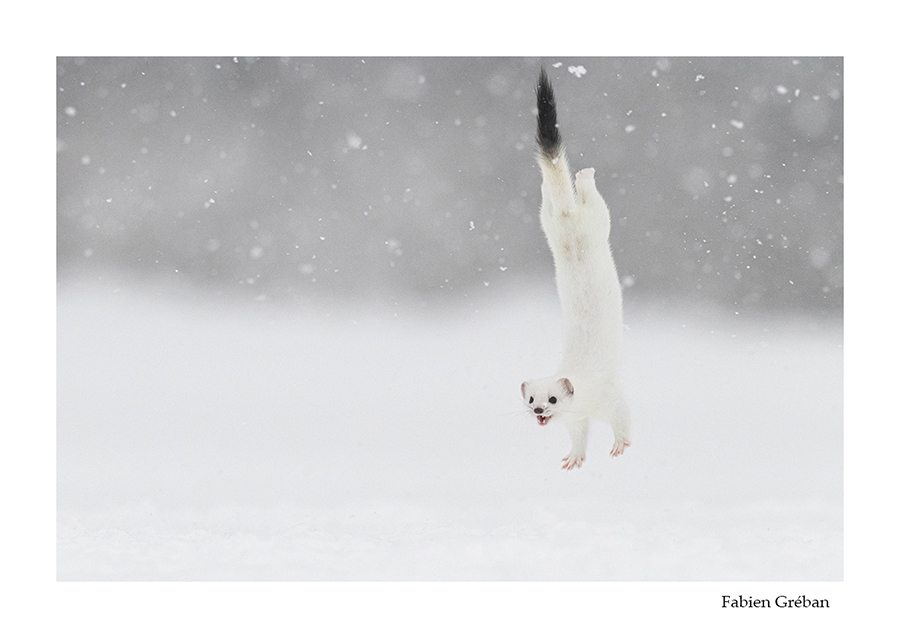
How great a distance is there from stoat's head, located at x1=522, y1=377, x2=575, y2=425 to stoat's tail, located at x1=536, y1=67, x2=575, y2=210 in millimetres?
863

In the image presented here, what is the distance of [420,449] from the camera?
462cm

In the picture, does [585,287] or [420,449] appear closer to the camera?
[585,287]

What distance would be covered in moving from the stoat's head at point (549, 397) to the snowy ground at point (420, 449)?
0.81 metres

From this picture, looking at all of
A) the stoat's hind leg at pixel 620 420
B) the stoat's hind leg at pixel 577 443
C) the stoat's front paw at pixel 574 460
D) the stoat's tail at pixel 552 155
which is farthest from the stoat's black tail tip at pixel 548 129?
the stoat's front paw at pixel 574 460

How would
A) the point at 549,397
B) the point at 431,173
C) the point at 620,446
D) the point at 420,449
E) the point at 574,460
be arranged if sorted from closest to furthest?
the point at 549,397, the point at 620,446, the point at 574,460, the point at 420,449, the point at 431,173

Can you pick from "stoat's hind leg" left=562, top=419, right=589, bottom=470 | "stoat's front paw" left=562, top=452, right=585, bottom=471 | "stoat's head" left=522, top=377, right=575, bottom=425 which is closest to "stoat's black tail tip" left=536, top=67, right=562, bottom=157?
"stoat's head" left=522, top=377, right=575, bottom=425

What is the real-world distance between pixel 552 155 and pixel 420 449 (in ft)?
7.45

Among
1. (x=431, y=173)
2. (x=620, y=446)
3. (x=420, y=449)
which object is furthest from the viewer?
(x=431, y=173)

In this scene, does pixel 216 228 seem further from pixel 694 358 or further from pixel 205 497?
pixel 694 358

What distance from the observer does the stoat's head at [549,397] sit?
3.13m

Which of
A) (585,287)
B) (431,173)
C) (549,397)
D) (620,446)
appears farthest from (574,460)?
(431,173)

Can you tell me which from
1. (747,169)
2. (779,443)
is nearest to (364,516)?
(779,443)

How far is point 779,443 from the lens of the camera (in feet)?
14.9

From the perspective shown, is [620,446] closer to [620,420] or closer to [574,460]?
[620,420]
